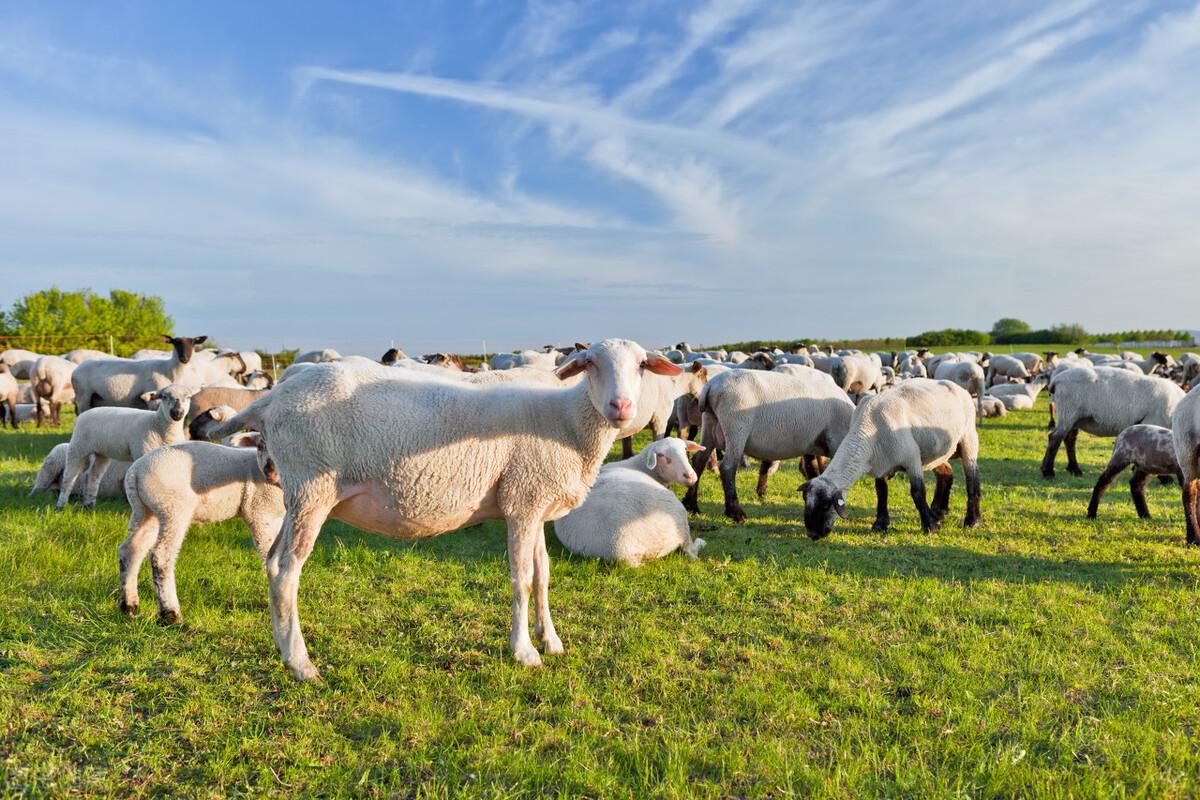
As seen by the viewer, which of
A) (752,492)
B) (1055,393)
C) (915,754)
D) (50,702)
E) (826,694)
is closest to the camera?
(915,754)

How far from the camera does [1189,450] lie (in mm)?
7250

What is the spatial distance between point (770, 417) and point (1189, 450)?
4714 millimetres

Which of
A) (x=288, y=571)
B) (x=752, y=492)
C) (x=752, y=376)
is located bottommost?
(x=752, y=492)

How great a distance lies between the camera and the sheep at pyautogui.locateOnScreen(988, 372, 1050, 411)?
23.8 m

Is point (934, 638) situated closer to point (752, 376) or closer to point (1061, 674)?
point (1061, 674)

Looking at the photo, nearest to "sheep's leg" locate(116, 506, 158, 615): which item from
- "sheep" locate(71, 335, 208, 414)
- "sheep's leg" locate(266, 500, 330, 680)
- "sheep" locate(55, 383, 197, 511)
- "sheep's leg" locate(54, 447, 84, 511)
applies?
"sheep's leg" locate(266, 500, 330, 680)

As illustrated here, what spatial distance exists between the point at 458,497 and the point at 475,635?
1.26 metres

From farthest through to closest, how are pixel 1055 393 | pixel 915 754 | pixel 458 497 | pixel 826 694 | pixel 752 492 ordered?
pixel 1055 393 < pixel 752 492 < pixel 458 497 < pixel 826 694 < pixel 915 754

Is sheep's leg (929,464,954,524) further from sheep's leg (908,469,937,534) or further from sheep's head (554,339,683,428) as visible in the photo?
sheep's head (554,339,683,428)

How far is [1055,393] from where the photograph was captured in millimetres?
12695

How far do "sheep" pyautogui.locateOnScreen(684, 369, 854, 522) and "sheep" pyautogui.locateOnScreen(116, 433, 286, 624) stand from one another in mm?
5796

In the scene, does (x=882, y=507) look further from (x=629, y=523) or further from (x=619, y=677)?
(x=619, y=677)

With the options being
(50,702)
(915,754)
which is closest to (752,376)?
(915,754)

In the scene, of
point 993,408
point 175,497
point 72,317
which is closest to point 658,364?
point 175,497
